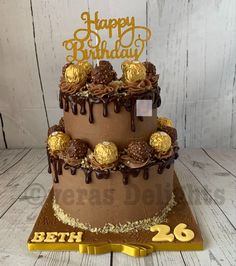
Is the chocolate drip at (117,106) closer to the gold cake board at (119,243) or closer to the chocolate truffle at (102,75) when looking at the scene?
the chocolate truffle at (102,75)

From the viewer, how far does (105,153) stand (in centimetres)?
110

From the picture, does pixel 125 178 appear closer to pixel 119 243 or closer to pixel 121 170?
pixel 121 170

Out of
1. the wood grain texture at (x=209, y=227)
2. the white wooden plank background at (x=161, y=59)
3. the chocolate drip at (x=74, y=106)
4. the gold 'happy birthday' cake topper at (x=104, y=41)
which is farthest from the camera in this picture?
the white wooden plank background at (x=161, y=59)

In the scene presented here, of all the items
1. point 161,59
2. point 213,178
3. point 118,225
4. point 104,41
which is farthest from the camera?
point 161,59

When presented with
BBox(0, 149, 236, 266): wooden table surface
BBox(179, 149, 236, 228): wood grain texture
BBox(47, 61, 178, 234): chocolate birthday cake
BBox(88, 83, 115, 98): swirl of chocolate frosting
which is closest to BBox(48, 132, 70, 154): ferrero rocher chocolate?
BBox(47, 61, 178, 234): chocolate birthday cake

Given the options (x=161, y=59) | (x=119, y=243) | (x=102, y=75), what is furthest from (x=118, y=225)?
(x=161, y=59)

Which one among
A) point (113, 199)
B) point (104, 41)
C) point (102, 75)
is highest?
point (104, 41)

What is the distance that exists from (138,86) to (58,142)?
0.36 m

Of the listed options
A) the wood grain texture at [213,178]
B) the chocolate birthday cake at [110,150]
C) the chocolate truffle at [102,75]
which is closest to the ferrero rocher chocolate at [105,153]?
the chocolate birthday cake at [110,150]

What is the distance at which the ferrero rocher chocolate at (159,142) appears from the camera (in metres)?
1.19

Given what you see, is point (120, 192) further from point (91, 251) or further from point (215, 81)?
point (215, 81)

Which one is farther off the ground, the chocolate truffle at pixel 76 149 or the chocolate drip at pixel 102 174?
the chocolate truffle at pixel 76 149

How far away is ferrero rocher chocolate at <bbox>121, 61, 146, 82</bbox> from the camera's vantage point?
1161 mm

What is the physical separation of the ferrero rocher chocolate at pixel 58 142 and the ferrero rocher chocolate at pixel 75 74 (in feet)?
0.68
